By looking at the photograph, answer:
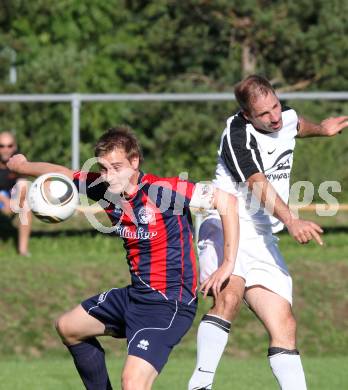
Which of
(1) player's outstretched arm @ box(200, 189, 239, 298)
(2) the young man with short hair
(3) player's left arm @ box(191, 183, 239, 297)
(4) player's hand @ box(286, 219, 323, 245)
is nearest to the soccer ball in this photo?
(2) the young man with short hair

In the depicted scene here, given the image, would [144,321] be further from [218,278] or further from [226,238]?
[226,238]

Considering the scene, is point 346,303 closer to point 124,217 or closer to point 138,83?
point 124,217

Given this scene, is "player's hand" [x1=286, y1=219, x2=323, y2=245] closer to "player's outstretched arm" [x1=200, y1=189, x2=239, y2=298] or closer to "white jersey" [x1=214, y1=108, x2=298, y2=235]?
"player's outstretched arm" [x1=200, y1=189, x2=239, y2=298]

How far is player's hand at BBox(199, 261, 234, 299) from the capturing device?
6.43m

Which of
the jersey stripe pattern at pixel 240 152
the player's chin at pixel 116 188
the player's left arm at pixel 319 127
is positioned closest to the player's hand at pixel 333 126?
the player's left arm at pixel 319 127

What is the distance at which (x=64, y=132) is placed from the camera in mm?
13742

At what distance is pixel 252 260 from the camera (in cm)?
700

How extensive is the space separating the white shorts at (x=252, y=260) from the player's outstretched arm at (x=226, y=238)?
47 cm

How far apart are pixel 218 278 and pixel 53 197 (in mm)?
1141

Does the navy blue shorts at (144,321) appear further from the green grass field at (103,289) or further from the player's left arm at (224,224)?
the green grass field at (103,289)

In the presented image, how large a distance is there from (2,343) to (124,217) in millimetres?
4891

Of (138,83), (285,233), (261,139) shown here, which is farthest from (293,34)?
(261,139)

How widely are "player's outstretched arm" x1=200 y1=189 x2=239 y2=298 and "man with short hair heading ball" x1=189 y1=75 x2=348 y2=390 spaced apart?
1.02 ft

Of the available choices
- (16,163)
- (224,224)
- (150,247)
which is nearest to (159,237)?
(150,247)
